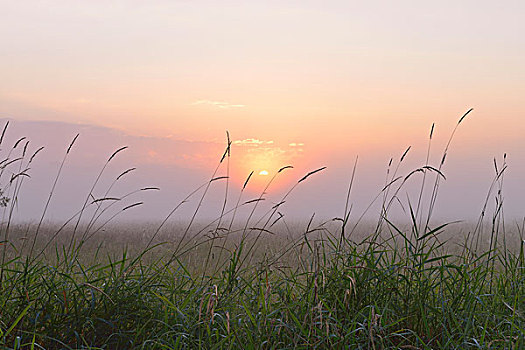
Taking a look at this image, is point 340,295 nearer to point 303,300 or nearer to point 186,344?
point 303,300

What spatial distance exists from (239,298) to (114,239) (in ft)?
32.8

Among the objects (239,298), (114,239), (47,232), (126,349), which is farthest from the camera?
(47,232)

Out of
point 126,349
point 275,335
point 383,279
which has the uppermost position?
point 383,279

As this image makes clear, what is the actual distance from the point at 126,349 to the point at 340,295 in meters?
1.41

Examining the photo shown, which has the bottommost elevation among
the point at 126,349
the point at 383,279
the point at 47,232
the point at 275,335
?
the point at 47,232

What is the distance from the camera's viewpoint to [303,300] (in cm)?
353

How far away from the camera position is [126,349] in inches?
138

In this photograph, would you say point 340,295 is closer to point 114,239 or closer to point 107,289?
point 107,289

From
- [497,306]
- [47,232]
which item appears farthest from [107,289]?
[47,232]

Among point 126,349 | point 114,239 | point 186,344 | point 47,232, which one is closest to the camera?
point 186,344

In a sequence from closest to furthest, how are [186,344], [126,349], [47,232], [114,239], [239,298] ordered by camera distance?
[186,344]
[126,349]
[239,298]
[114,239]
[47,232]

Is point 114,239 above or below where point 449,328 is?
below

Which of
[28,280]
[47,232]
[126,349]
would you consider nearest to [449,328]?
[126,349]

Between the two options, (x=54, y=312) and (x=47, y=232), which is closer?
(x=54, y=312)
